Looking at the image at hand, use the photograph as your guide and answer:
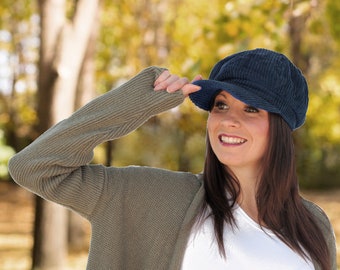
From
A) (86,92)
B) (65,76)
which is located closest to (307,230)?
(65,76)

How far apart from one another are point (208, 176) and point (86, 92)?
Answer: 7569 millimetres

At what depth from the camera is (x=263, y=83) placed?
2.41 metres

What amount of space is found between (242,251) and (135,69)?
11.9 meters

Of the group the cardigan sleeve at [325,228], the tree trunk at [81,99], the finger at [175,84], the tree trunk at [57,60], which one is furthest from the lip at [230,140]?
the tree trunk at [81,99]

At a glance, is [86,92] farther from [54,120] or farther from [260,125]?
[260,125]

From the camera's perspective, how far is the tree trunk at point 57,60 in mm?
6988

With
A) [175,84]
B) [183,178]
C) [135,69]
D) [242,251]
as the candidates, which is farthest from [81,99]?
[242,251]

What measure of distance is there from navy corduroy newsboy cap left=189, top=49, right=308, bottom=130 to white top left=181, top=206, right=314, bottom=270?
42 centimetres

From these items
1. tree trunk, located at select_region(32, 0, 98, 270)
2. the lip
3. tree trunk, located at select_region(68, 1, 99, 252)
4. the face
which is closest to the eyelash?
the face

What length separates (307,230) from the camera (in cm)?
258

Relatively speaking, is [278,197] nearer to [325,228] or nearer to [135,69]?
[325,228]

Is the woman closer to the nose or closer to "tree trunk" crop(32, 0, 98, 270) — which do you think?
the nose

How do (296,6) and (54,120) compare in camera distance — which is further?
(54,120)

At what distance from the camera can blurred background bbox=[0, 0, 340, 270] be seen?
20.0ft
